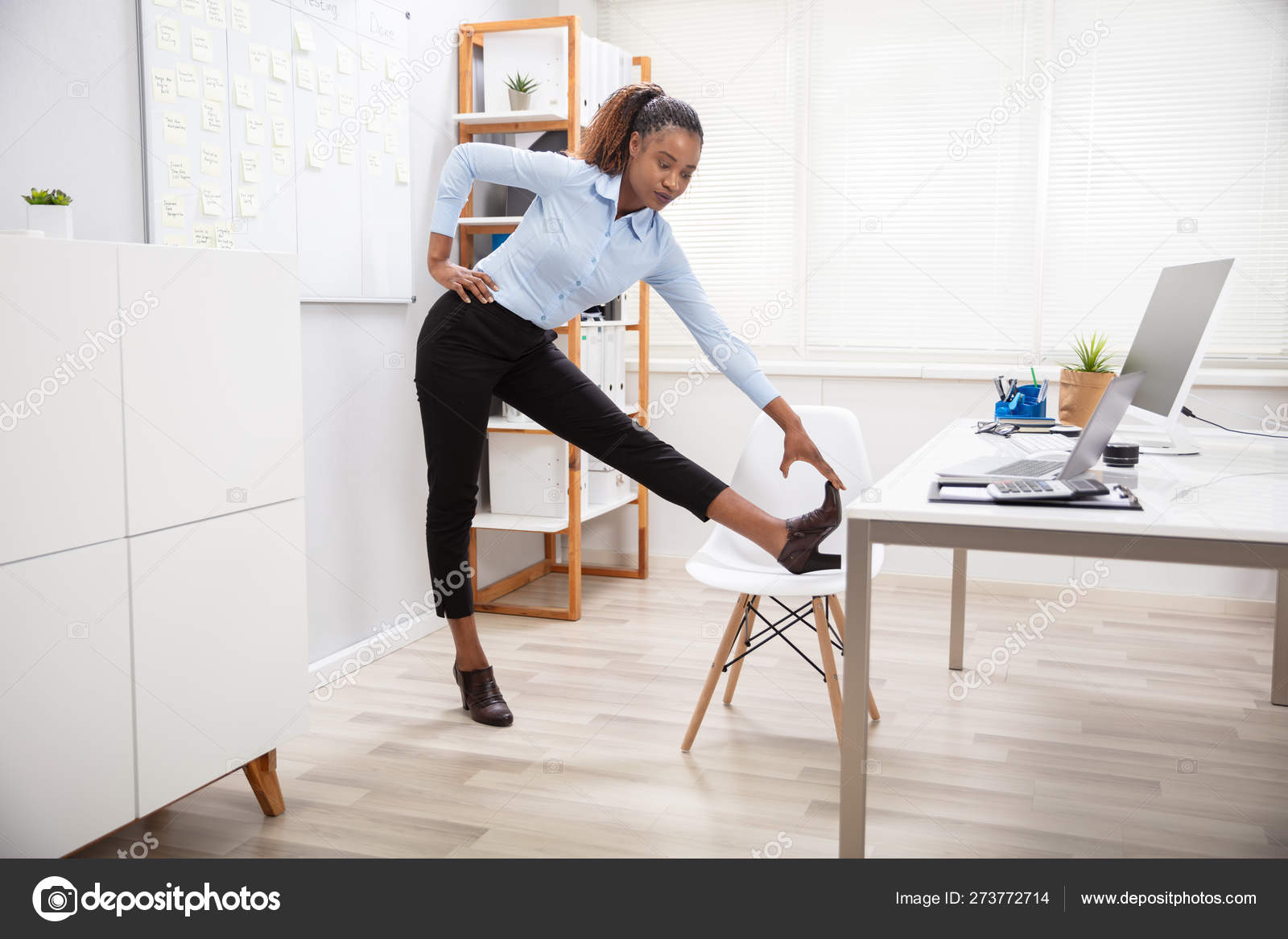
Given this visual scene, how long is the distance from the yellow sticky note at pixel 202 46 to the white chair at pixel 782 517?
1.59m

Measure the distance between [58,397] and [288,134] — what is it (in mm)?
1383

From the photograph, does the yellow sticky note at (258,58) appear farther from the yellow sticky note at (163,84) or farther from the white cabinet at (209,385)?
the white cabinet at (209,385)

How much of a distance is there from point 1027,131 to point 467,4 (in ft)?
6.85

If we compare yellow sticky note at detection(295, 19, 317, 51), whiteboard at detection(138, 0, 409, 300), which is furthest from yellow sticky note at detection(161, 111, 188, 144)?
yellow sticky note at detection(295, 19, 317, 51)

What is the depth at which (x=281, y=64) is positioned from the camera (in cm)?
269

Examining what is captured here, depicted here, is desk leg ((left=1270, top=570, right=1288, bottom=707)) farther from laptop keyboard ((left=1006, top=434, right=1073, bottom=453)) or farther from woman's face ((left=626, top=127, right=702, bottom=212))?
woman's face ((left=626, top=127, right=702, bottom=212))

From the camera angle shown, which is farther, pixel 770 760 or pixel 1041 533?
pixel 770 760

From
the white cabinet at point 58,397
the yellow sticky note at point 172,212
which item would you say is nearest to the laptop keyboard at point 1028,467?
the white cabinet at point 58,397

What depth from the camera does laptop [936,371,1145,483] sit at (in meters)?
1.71

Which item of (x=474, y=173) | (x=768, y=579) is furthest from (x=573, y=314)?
(x=768, y=579)

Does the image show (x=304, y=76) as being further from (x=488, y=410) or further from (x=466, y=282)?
(x=488, y=410)

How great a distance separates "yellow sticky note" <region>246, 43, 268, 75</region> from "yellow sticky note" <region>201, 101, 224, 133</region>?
17 centimetres
